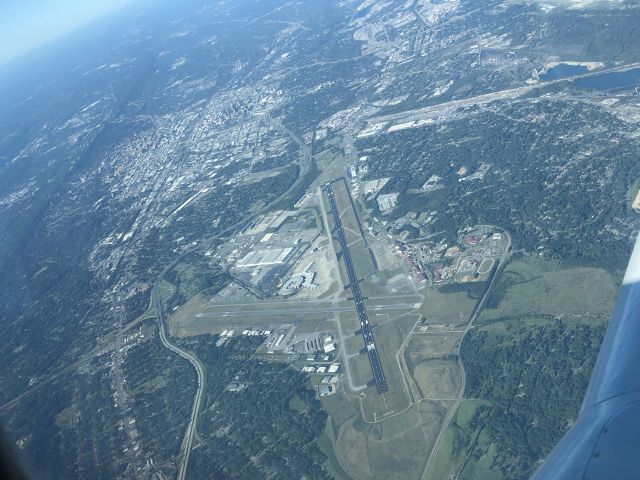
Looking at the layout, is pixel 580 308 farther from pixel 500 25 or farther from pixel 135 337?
pixel 500 25

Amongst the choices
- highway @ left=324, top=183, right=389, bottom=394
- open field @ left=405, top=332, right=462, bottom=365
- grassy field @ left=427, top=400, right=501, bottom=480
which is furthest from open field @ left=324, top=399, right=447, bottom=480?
open field @ left=405, top=332, right=462, bottom=365

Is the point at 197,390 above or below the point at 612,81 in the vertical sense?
above

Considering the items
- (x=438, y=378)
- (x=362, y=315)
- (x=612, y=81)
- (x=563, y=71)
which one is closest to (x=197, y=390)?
(x=362, y=315)

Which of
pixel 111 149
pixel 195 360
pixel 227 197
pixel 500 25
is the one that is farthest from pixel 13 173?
pixel 500 25

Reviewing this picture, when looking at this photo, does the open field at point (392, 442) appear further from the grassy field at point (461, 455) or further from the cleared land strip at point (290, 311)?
the cleared land strip at point (290, 311)

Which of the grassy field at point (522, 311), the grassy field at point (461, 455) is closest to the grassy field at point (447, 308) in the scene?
the grassy field at point (522, 311)

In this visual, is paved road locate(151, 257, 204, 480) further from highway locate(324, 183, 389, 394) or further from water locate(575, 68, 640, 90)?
water locate(575, 68, 640, 90)

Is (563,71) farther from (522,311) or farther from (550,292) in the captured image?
(522,311)
